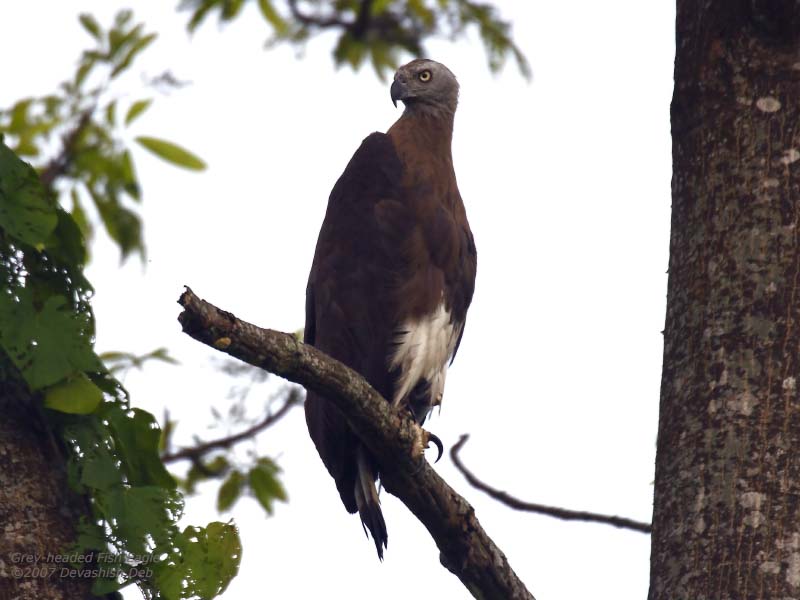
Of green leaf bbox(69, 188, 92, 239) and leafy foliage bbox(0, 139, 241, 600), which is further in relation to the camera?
green leaf bbox(69, 188, 92, 239)

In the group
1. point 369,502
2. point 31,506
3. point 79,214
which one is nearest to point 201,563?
point 31,506

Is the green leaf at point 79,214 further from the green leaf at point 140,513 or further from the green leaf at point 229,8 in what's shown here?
the green leaf at point 140,513

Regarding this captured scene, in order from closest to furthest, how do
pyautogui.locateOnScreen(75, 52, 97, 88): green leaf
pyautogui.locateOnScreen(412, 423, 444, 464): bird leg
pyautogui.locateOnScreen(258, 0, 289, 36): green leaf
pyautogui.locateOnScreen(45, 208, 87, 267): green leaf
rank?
pyautogui.locateOnScreen(45, 208, 87, 267): green leaf < pyautogui.locateOnScreen(412, 423, 444, 464): bird leg < pyautogui.locateOnScreen(75, 52, 97, 88): green leaf < pyautogui.locateOnScreen(258, 0, 289, 36): green leaf

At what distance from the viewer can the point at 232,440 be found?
3.47m

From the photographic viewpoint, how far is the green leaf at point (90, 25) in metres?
3.37

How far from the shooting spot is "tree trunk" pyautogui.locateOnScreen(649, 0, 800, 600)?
79.5 inches

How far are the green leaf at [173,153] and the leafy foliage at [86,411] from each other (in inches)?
46.1

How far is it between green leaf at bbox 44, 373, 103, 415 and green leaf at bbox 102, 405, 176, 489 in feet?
0.24

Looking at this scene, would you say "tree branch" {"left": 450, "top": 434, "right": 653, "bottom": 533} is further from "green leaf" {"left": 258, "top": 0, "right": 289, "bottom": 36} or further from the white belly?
"green leaf" {"left": 258, "top": 0, "right": 289, "bottom": 36}

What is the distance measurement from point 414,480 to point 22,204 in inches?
41.3

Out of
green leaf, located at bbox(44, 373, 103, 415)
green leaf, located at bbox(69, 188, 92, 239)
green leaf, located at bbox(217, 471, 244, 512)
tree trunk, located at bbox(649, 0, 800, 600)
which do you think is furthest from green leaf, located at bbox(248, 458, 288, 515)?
tree trunk, located at bbox(649, 0, 800, 600)

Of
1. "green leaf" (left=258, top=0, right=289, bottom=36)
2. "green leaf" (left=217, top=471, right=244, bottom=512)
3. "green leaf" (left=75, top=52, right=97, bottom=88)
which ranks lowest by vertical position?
"green leaf" (left=217, top=471, right=244, bottom=512)

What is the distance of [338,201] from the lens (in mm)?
4043

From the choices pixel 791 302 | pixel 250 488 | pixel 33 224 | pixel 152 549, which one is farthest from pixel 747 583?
pixel 250 488
